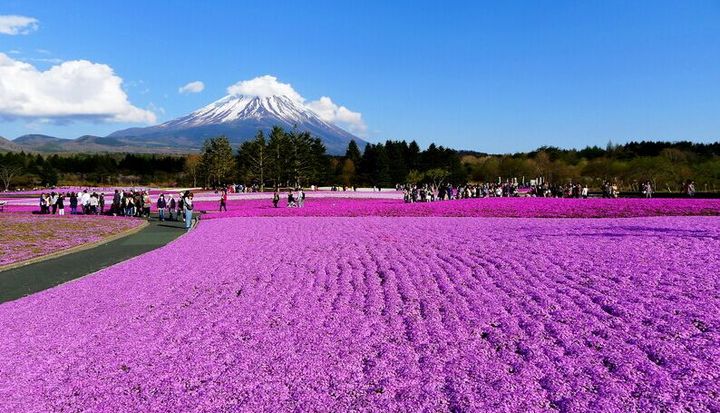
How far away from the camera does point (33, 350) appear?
7.78m

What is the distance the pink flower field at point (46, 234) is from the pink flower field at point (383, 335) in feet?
22.6

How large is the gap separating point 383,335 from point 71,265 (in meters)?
13.2

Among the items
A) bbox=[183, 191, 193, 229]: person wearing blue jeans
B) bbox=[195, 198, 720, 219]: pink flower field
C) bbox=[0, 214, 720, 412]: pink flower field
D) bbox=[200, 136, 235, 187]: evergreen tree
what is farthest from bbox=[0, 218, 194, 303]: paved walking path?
bbox=[200, 136, 235, 187]: evergreen tree

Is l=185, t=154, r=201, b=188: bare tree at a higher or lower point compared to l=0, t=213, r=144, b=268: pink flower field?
higher

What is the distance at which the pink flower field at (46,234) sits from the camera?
63.1 ft

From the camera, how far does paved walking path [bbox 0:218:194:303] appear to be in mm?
13445

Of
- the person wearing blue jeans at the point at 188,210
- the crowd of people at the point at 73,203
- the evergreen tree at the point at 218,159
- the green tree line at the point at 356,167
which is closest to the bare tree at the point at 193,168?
the green tree line at the point at 356,167

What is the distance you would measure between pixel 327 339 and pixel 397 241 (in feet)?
37.0

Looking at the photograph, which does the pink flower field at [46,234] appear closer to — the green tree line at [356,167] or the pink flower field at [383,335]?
the pink flower field at [383,335]

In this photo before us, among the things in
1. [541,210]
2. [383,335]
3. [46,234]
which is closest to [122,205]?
[46,234]

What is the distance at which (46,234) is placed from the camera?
24.6m

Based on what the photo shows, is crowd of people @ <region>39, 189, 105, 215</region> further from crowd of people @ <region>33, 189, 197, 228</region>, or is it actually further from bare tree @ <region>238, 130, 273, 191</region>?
bare tree @ <region>238, 130, 273, 191</region>

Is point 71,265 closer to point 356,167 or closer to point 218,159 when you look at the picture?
point 218,159

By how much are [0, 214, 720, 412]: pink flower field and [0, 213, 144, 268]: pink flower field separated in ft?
22.6
